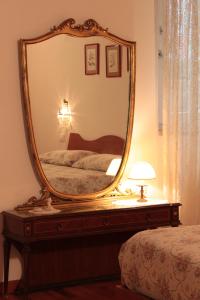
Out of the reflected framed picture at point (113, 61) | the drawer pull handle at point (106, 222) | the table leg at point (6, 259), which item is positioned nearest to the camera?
the table leg at point (6, 259)

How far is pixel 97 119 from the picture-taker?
5.34m

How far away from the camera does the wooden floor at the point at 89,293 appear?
15.9ft

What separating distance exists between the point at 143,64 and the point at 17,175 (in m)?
1.52

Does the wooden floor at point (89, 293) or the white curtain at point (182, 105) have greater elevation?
the white curtain at point (182, 105)

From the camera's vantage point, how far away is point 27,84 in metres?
5.03

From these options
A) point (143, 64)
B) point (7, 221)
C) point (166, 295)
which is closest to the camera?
point (166, 295)

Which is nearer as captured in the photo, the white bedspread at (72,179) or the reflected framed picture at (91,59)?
the white bedspread at (72,179)

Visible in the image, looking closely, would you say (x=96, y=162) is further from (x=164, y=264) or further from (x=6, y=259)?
(x=164, y=264)

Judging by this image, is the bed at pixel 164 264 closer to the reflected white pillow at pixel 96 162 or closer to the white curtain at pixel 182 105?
the reflected white pillow at pixel 96 162

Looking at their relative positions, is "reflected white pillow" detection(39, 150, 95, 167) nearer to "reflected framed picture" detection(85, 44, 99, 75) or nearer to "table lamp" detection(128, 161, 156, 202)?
"table lamp" detection(128, 161, 156, 202)

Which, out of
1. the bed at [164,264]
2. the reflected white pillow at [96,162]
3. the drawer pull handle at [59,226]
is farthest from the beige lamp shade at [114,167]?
the bed at [164,264]

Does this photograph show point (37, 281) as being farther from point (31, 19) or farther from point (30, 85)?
point (31, 19)

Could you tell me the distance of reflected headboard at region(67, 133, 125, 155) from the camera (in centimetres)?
522

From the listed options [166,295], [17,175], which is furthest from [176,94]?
[166,295]
